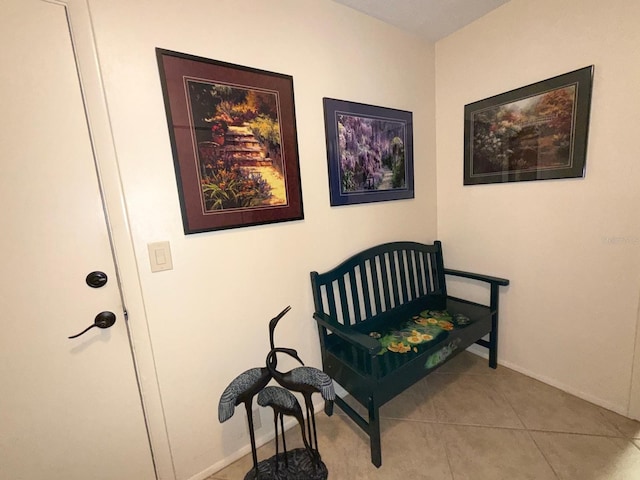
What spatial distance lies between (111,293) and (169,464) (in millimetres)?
890

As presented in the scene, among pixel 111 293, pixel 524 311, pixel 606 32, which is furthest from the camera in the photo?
pixel 524 311

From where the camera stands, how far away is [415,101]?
205 cm

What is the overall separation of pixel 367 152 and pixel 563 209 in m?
1.27

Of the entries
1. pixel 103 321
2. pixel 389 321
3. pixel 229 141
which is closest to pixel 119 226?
pixel 103 321

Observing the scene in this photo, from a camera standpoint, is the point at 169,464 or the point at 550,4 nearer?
the point at 169,464

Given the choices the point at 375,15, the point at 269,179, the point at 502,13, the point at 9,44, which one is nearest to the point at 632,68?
the point at 502,13

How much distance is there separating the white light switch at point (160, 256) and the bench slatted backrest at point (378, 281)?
2.54 feet

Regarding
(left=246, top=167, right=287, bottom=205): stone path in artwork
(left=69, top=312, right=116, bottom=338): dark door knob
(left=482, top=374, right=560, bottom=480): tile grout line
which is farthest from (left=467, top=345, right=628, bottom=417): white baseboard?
(left=69, top=312, right=116, bottom=338): dark door knob

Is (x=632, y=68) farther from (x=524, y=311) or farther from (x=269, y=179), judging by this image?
(x=269, y=179)

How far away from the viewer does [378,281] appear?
1.90 metres

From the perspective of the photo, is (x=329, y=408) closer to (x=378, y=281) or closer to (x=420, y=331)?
(x=420, y=331)

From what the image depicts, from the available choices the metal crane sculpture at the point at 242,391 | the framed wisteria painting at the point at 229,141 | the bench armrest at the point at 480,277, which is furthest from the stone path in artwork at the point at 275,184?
the bench armrest at the point at 480,277

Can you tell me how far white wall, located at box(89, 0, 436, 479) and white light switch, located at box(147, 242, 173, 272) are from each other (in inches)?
1.1

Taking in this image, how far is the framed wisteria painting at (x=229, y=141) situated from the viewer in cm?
118
